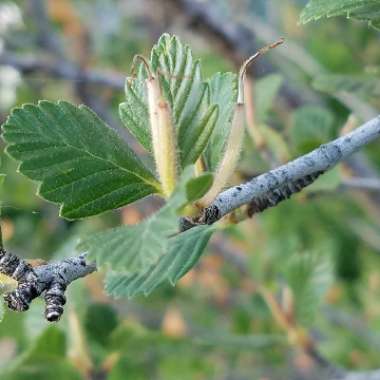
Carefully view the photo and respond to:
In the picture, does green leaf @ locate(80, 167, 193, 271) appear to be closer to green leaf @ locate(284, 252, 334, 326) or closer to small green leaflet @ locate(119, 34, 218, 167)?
small green leaflet @ locate(119, 34, 218, 167)

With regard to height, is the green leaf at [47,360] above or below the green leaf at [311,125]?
below

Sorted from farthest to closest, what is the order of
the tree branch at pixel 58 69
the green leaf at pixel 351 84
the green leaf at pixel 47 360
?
the tree branch at pixel 58 69 → the green leaf at pixel 47 360 → the green leaf at pixel 351 84

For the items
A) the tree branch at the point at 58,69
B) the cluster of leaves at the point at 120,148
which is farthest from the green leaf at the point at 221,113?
the tree branch at the point at 58,69

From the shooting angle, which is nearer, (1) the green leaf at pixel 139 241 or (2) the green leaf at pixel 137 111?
(1) the green leaf at pixel 139 241

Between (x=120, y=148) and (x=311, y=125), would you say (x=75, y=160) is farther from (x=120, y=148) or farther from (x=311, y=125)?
(x=311, y=125)

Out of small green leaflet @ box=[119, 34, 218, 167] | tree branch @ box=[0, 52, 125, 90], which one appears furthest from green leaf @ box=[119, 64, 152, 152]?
tree branch @ box=[0, 52, 125, 90]

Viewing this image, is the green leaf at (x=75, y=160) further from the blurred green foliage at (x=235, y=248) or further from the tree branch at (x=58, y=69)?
the tree branch at (x=58, y=69)
